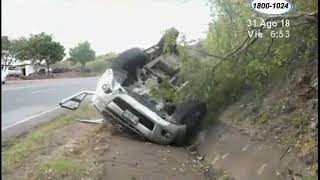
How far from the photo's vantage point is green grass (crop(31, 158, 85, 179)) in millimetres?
5047

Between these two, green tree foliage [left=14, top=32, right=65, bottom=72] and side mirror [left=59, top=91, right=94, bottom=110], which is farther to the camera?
side mirror [left=59, top=91, right=94, bottom=110]

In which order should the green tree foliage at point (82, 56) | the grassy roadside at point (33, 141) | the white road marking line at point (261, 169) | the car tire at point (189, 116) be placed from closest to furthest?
the white road marking line at point (261, 169), the grassy roadside at point (33, 141), the car tire at point (189, 116), the green tree foliage at point (82, 56)

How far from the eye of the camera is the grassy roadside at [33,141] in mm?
6066

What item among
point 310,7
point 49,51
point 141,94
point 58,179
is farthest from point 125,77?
point 310,7

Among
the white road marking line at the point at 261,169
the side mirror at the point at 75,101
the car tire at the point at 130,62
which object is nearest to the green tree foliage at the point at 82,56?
the car tire at the point at 130,62

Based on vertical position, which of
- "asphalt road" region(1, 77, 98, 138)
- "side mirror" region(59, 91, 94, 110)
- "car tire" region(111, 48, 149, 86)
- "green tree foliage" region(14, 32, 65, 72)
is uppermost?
"green tree foliage" region(14, 32, 65, 72)

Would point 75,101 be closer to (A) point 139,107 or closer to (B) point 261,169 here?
Answer: (A) point 139,107

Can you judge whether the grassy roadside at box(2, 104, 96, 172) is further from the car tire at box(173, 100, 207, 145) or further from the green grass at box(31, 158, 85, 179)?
the car tire at box(173, 100, 207, 145)

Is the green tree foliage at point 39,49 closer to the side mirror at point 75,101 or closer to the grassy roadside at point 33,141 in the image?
the side mirror at point 75,101

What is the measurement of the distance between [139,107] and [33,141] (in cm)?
148

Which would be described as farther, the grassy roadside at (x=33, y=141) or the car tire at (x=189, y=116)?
the car tire at (x=189, y=116)

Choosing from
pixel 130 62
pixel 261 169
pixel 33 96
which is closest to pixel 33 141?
pixel 130 62

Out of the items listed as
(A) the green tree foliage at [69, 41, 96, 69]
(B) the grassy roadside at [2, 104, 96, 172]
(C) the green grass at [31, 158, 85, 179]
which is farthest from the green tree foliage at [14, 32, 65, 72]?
(C) the green grass at [31, 158, 85, 179]

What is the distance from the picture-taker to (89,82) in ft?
37.9
